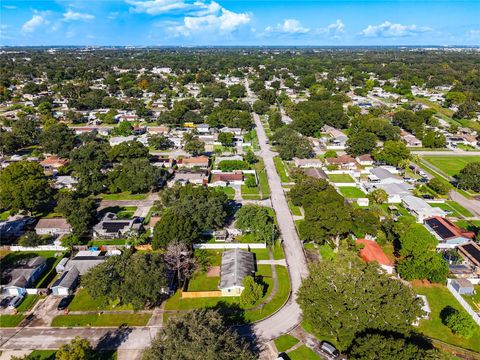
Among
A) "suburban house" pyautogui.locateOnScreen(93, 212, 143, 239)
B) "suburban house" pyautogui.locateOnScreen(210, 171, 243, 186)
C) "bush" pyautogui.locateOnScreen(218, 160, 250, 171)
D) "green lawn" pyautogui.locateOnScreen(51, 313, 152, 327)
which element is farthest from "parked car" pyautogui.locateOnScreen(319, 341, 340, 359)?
"bush" pyautogui.locateOnScreen(218, 160, 250, 171)

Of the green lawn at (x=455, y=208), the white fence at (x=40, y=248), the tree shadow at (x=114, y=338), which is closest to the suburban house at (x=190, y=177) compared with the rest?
the white fence at (x=40, y=248)

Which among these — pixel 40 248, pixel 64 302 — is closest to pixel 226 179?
pixel 40 248

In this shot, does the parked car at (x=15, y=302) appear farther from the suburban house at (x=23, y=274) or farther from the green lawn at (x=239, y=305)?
the green lawn at (x=239, y=305)

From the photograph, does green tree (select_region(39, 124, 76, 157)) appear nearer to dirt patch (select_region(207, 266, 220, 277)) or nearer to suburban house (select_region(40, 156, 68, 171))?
suburban house (select_region(40, 156, 68, 171))

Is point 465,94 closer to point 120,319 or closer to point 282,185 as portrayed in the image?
point 282,185

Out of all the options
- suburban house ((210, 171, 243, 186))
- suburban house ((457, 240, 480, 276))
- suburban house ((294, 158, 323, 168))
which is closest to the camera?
suburban house ((457, 240, 480, 276))

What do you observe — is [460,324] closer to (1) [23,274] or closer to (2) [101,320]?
(2) [101,320]
